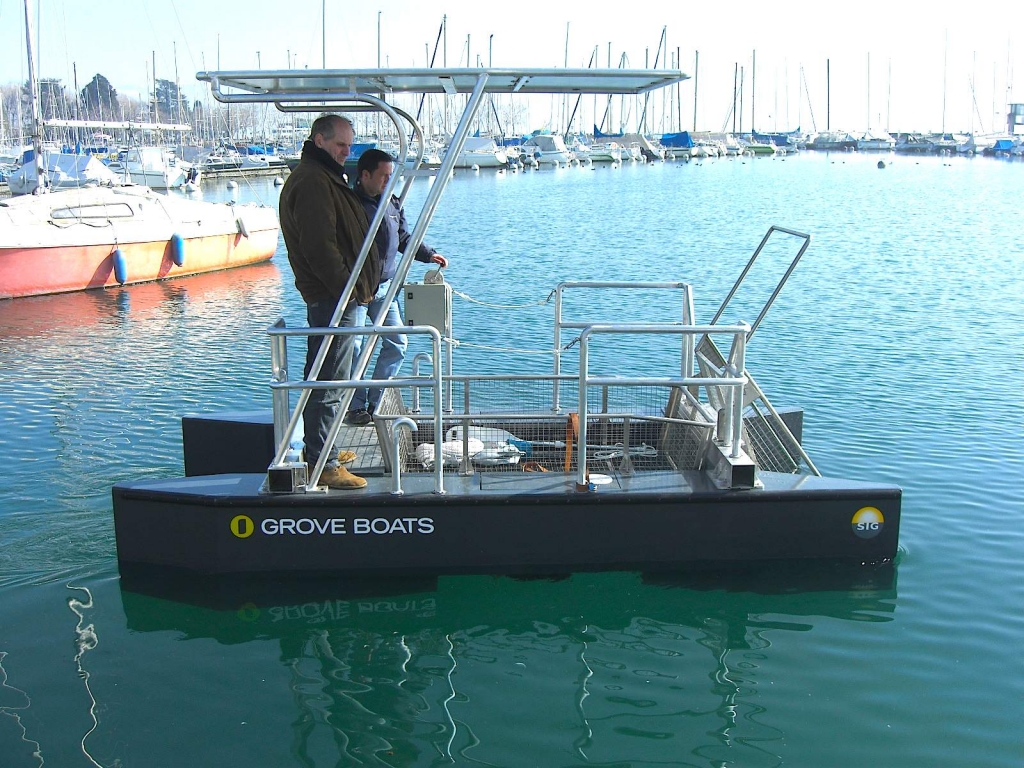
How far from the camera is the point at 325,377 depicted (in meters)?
6.36

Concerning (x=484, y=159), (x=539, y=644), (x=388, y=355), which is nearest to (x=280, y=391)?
(x=388, y=355)

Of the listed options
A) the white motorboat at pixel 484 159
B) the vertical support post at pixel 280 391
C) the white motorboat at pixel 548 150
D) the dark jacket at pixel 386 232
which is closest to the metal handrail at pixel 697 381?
the dark jacket at pixel 386 232

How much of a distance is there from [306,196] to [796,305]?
12.5 meters

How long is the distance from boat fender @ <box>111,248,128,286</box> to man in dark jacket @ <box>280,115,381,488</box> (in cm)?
1532

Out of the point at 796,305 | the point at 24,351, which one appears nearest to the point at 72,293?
the point at 24,351

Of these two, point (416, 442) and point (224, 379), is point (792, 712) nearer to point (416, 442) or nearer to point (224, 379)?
point (416, 442)

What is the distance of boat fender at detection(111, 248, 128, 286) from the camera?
66.4ft

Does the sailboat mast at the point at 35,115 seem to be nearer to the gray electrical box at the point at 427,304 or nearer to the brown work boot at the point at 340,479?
the gray electrical box at the point at 427,304

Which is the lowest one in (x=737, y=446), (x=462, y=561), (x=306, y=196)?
(x=462, y=561)

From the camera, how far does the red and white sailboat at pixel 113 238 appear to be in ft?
61.7

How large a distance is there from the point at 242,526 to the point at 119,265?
51.6 feet

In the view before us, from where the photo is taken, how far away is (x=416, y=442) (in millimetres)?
7402

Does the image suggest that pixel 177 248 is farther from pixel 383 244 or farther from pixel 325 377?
pixel 325 377

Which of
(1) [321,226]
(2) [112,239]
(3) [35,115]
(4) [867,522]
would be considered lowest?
(4) [867,522]
